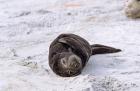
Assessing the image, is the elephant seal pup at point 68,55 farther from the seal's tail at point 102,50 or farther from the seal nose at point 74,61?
the seal's tail at point 102,50

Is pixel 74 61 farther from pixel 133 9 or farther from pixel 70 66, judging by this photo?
pixel 133 9

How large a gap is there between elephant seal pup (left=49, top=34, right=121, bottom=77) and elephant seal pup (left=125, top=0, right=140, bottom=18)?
7.06ft

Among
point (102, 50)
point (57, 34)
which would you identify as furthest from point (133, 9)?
point (102, 50)

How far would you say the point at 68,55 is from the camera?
5852mm

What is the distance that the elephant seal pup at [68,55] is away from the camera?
5809 mm

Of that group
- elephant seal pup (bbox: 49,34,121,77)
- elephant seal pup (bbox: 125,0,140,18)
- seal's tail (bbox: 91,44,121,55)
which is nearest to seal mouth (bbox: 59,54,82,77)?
elephant seal pup (bbox: 49,34,121,77)

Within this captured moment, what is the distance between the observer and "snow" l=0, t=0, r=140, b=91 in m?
5.63

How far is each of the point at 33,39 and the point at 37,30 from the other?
439 mm

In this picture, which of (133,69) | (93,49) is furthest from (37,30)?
(133,69)

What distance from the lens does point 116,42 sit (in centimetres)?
736

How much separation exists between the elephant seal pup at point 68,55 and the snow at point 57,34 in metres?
0.10

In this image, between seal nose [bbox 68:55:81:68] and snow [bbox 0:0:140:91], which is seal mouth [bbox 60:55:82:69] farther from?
snow [bbox 0:0:140:91]

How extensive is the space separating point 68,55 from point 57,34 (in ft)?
7.21

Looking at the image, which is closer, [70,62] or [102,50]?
[70,62]
